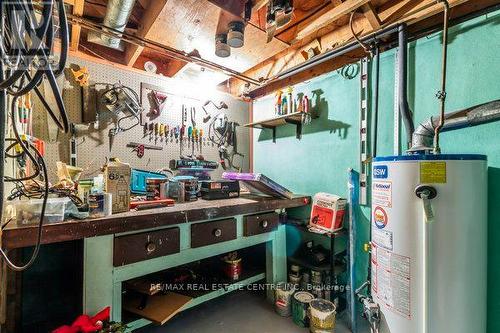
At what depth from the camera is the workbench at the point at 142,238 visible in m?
0.93

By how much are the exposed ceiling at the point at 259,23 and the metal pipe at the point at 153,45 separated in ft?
0.13

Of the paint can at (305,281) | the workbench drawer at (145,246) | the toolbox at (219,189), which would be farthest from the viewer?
the paint can at (305,281)

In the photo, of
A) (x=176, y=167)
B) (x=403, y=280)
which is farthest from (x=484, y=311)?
(x=176, y=167)

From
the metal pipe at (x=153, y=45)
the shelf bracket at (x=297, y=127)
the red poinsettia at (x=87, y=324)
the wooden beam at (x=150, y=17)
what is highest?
the wooden beam at (x=150, y=17)

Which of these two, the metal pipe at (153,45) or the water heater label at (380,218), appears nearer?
the water heater label at (380,218)

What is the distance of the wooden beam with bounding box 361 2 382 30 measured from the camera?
1482 millimetres

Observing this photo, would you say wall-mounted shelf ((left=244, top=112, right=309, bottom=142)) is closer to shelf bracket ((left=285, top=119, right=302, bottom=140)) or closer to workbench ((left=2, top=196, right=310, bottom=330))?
shelf bracket ((left=285, top=119, right=302, bottom=140))

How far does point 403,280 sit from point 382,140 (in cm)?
89

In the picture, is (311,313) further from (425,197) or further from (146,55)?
(146,55)

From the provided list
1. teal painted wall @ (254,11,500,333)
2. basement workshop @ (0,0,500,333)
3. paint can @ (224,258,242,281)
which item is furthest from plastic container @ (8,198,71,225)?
teal painted wall @ (254,11,500,333)

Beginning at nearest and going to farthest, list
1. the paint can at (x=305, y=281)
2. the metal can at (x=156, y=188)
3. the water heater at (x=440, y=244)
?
the water heater at (x=440, y=244)
the metal can at (x=156, y=188)
the paint can at (x=305, y=281)

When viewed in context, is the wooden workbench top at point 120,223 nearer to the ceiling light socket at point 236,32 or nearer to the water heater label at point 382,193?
the water heater label at point 382,193

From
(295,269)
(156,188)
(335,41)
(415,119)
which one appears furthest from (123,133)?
(415,119)

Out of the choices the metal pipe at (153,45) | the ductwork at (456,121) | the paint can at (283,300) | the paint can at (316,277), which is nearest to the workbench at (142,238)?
the paint can at (283,300)
